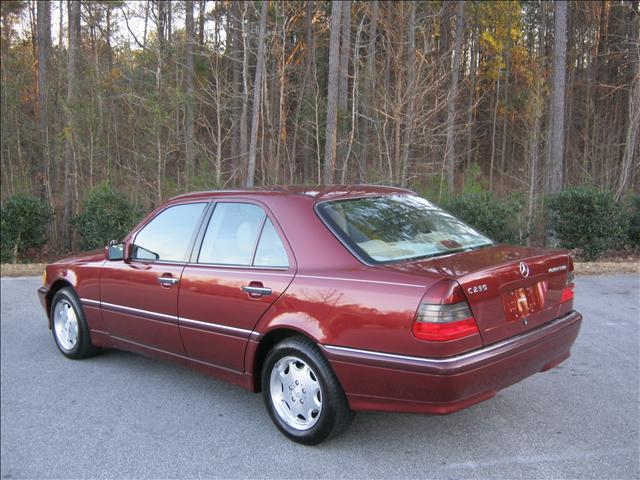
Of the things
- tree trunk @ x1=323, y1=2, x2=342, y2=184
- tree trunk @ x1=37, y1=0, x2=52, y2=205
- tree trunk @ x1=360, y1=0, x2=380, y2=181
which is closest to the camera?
tree trunk @ x1=323, y1=2, x2=342, y2=184

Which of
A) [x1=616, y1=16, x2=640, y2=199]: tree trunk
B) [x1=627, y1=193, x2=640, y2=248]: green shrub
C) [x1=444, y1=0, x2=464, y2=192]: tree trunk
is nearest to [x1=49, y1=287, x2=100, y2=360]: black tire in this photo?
[x1=627, y1=193, x2=640, y2=248]: green shrub

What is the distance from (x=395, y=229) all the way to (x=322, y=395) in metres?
1.20

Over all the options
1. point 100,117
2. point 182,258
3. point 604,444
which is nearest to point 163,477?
point 182,258

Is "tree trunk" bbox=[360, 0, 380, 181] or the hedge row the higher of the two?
"tree trunk" bbox=[360, 0, 380, 181]

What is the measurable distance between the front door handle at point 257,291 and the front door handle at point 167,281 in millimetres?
764

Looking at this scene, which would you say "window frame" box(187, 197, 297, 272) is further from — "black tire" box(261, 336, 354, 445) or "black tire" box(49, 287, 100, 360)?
"black tire" box(49, 287, 100, 360)

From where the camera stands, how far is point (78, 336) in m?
5.27

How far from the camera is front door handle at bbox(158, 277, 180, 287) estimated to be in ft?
14.0

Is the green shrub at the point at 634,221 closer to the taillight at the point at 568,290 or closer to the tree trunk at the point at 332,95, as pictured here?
the tree trunk at the point at 332,95

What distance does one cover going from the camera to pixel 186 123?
55.9 ft

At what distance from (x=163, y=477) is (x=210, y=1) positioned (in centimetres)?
2288

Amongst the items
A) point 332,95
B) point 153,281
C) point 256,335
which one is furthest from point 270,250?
point 332,95

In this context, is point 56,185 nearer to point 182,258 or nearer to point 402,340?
point 182,258

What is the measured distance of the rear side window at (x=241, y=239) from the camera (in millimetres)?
3781
